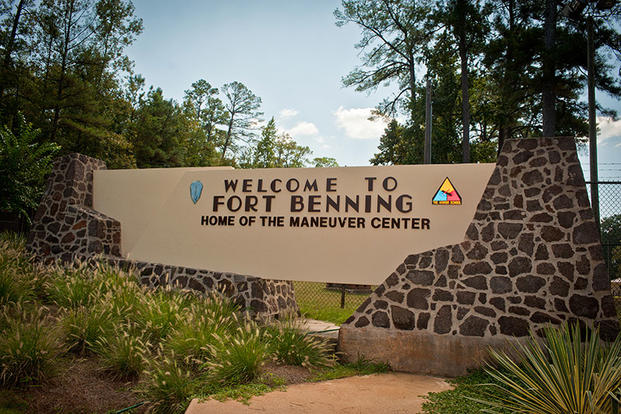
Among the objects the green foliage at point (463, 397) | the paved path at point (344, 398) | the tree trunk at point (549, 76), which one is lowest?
the paved path at point (344, 398)

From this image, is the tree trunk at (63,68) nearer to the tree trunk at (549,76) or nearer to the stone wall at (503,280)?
the stone wall at (503,280)

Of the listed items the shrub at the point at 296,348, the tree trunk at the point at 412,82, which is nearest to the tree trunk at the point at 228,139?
the tree trunk at the point at 412,82

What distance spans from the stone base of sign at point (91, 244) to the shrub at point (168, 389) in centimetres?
310

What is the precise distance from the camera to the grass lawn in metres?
11.0

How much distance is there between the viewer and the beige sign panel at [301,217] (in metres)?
8.83

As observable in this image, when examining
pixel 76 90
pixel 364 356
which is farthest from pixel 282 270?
pixel 76 90

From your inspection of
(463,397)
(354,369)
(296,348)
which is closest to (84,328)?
(296,348)

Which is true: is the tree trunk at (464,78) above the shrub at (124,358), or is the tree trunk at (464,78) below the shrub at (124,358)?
above

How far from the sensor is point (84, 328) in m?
7.24

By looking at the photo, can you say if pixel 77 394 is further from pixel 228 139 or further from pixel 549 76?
pixel 228 139

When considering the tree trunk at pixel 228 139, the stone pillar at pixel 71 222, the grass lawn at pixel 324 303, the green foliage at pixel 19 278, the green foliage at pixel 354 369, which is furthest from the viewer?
the tree trunk at pixel 228 139

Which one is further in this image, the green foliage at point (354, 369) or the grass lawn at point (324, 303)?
the grass lawn at point (324, 303)

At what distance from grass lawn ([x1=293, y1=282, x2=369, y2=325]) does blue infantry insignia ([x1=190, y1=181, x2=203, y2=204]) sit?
13.0ft

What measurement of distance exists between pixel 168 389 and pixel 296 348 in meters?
2.10
